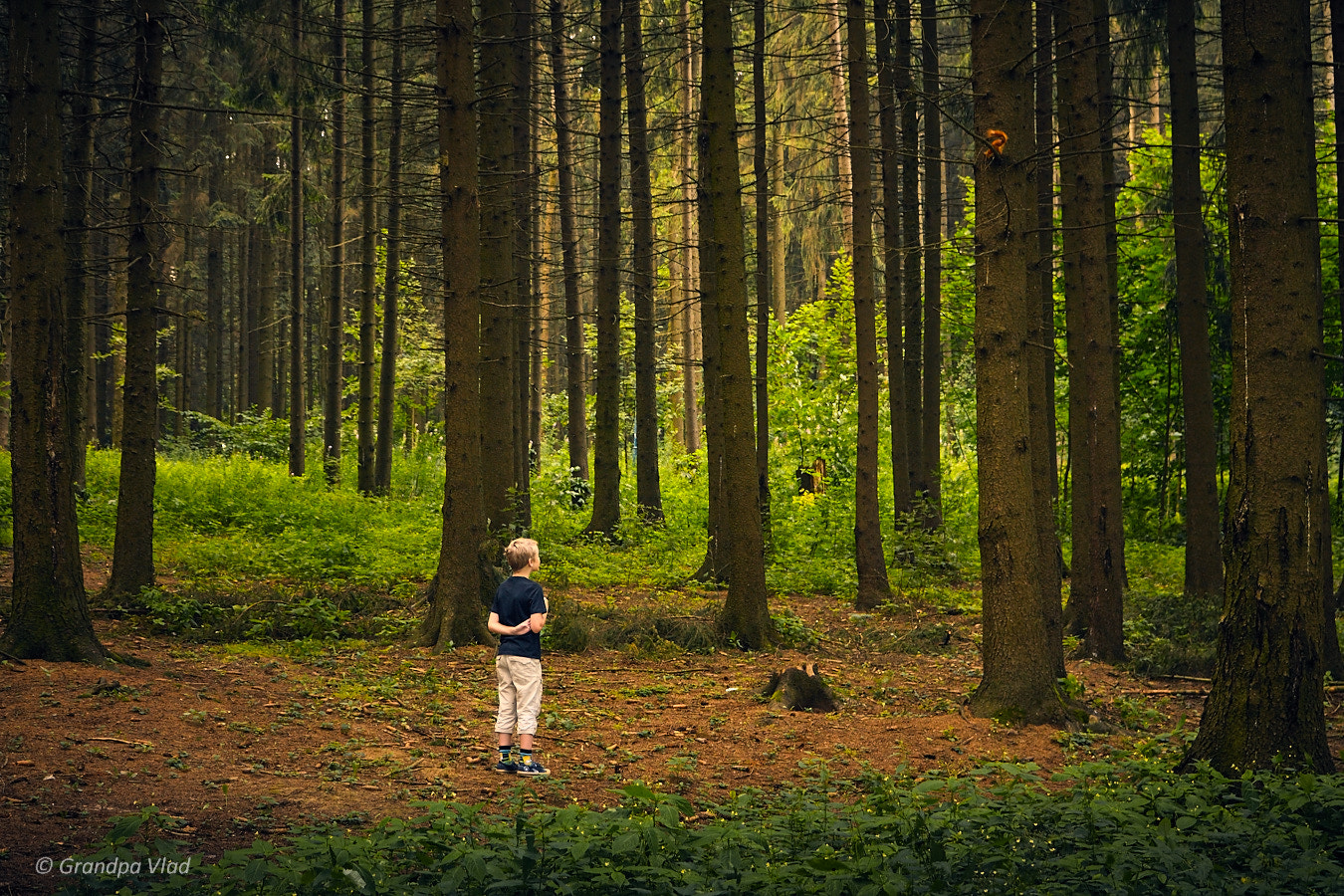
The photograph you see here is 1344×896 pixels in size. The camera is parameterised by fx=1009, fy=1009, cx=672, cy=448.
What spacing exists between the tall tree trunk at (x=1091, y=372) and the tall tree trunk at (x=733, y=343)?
3655 millimetres

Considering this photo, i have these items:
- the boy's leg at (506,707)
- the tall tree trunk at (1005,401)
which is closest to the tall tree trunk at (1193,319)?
the tall tree trunk at (1005,401)

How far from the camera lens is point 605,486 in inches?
778

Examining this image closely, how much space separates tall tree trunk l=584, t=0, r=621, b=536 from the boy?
1158 cm

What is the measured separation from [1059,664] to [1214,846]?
4841mm

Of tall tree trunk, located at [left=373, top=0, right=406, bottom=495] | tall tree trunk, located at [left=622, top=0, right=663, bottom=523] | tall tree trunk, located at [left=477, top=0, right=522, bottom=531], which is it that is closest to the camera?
tall tree trunk, located at [left=477, top=0, right=522, bottom=531]

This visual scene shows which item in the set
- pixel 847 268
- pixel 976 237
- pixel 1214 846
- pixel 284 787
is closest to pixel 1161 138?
pixel 847 268

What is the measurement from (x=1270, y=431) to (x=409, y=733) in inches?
249

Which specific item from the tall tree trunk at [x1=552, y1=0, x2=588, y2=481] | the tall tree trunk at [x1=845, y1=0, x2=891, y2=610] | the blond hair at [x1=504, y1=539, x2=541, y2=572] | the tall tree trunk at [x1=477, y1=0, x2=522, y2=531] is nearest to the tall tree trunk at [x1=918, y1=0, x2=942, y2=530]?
the tall tree trunk at [x1=845, y1=0, x2=891, y2=610]

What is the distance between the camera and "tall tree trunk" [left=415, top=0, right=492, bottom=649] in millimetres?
11000

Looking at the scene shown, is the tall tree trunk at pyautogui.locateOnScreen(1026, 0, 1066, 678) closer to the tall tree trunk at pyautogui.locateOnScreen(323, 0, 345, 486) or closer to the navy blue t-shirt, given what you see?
the navy blue t-shirt

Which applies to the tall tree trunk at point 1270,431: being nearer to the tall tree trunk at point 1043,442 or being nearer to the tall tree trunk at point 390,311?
the tall tree trunk at point 1043,442

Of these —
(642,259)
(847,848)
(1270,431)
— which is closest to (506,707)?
(847,848)

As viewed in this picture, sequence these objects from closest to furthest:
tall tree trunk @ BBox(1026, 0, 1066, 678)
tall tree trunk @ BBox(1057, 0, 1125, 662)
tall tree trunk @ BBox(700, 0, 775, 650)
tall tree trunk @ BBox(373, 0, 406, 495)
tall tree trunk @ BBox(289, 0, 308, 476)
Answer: tall tree trunk @ BBox(1026, 0, 1066, 678)
tall tree trunk @ BBox(1057, 0, 1125, 662)
tall tree trunk @ BBox(700, 0, 775, 650)
tall tree trunk @ BBox(373, 0, 406, 495)
tall tree trunk @ BBox(289, 0, 308, 476)

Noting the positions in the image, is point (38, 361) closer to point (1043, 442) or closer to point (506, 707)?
point (506, 707)
